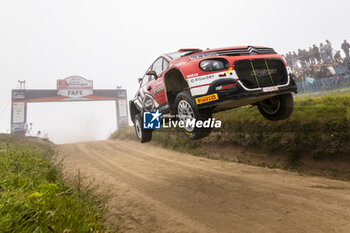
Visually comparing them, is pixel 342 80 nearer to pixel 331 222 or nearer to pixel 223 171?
pixel 223 171

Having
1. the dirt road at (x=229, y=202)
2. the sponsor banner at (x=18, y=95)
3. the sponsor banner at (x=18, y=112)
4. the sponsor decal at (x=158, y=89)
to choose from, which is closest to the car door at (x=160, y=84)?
the sponsor decal at (x=158, y=89)

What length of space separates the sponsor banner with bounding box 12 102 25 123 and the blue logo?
2667 centimetres

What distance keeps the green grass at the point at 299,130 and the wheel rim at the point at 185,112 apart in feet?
5.24

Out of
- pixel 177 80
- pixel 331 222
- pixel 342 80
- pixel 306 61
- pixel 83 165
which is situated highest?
pixel 306 61

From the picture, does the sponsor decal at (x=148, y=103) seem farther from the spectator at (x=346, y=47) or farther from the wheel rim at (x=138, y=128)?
the spectator at (x=346, y=47)

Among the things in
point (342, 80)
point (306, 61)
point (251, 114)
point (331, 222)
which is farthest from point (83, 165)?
point (306, 61)

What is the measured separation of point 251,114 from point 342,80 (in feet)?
19.3

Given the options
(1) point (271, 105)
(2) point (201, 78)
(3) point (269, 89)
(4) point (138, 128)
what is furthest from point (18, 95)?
(3) point (269, 89)

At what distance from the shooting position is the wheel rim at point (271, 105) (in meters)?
4.14

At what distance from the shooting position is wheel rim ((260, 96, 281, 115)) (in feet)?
13.6

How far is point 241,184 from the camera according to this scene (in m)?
5.13

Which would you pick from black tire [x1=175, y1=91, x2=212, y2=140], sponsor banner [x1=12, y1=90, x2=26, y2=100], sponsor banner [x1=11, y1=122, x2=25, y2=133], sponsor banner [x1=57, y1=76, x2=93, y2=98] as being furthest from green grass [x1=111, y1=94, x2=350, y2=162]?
sponsor banner [x1=12, y1=90, x2=26, y2=100]

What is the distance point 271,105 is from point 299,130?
2.83 meters

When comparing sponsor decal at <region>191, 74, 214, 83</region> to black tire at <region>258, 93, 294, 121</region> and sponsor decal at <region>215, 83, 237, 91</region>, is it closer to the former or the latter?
sponsor decal at <region>215, 83, 237, 91</region>
